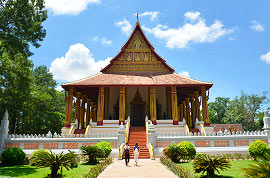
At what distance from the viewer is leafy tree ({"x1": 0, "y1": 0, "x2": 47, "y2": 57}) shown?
1373 cm

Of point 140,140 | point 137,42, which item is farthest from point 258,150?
point 137,42

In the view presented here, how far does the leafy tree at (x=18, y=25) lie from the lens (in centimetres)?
1373

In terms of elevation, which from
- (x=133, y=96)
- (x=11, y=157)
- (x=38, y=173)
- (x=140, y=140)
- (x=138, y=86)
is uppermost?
(x=138, y=86)

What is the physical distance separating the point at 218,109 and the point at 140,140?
167ft

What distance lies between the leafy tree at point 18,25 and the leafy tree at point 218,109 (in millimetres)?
55030

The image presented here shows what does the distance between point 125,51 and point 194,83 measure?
890cm

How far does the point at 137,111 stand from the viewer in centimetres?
2364

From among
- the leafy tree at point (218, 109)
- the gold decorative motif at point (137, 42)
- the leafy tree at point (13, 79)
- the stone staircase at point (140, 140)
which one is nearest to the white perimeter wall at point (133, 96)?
the gold decorative motif at point (137, 42)

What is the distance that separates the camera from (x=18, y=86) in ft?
58.6

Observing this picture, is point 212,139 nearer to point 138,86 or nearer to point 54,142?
point 138,86

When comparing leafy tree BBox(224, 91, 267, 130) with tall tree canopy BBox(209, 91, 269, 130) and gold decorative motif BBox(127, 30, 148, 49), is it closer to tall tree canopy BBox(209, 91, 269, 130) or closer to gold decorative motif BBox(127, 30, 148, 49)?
tall tree canopy BBox(209, 91, 269, 130)

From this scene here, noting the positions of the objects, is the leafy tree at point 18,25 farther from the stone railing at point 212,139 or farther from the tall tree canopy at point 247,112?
the tall tree canopy at point 247,112

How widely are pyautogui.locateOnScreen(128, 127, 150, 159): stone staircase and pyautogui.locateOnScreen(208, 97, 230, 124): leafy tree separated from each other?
4721 cm

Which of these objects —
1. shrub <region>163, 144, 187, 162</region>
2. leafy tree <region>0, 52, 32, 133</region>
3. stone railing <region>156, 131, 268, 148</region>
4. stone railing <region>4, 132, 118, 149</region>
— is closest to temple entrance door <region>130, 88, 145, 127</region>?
stone railing <region>156, 131, 268, 148</region>
